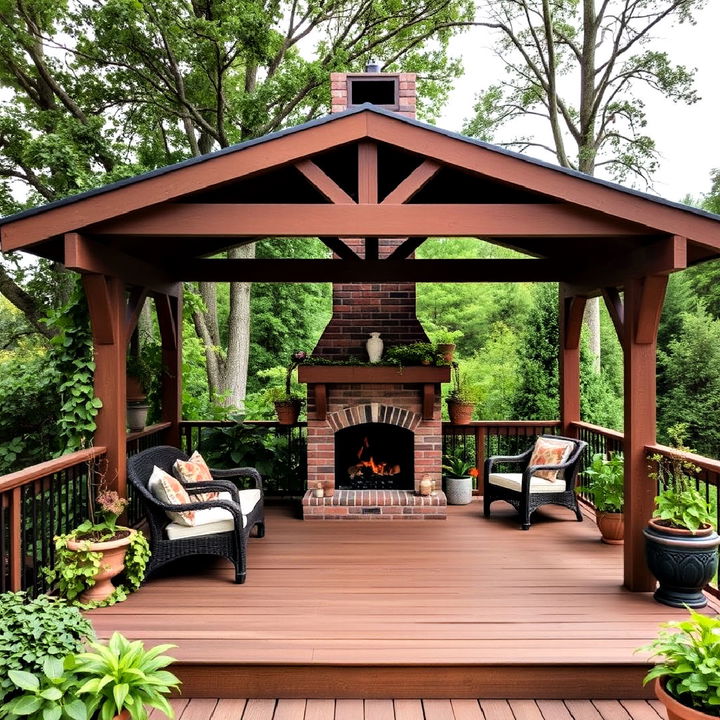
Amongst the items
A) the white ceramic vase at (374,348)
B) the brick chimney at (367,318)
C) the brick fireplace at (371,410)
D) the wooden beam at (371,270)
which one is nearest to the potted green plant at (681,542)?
the brick fireplace at (371,410)

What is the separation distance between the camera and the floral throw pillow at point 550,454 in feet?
17.6

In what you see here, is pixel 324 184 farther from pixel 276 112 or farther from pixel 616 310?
pixel 276 112

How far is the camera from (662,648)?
2373 millimetres

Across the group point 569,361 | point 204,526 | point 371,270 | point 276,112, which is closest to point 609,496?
point 569,361

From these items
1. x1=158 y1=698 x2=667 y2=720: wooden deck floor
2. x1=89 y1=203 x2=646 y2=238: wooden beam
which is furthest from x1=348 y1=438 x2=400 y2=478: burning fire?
x1=158 y1=698 x2=667 y2=720: wooden deck floor

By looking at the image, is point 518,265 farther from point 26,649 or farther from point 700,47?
point 700,47

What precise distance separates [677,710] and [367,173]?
3.14m

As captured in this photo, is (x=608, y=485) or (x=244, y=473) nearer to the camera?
(x=608, y=485)

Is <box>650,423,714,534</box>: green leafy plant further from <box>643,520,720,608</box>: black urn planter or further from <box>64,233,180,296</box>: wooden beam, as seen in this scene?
<box>64,233,180,296</box>: wooden beam

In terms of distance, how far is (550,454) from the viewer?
215 inches

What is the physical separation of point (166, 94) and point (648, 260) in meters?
10.4

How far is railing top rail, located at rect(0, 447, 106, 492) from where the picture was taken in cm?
309

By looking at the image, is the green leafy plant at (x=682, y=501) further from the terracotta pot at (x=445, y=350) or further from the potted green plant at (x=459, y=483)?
the potted green plant at (x=459, y=483)

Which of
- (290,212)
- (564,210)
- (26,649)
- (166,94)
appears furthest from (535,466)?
(166,94)
